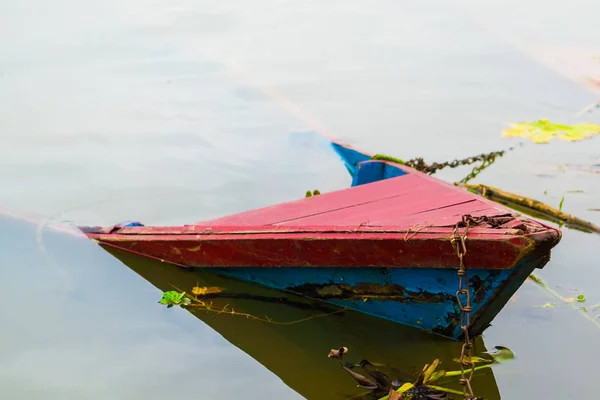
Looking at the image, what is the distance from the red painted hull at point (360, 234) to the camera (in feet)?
11.1

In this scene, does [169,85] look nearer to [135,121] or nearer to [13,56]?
[135,121]

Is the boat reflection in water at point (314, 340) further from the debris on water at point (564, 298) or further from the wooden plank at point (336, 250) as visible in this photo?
the debris on water at point (564, 298)

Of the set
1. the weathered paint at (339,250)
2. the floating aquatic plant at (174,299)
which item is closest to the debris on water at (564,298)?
the weathered paint at (339,250)

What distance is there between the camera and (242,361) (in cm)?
393

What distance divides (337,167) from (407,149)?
816 millimetres

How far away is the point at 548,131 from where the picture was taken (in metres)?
7.18

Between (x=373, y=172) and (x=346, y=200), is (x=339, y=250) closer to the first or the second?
(x=346, y=200)

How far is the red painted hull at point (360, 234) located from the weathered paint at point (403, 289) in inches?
4.4

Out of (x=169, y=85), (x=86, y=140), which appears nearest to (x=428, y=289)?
(x=86, y=140)

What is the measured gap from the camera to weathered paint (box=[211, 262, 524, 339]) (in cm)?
356

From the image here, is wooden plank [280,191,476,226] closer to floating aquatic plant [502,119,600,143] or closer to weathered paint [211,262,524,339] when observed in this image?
weathered paint [211,262,524,339]

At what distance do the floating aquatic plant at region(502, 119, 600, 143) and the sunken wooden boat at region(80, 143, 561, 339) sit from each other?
2.94 m

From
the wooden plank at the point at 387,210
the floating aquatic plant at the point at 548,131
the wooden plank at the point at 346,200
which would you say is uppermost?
the floating aquatic plant at the point at 548,131

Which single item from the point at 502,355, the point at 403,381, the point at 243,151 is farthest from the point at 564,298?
the point at 243,151
